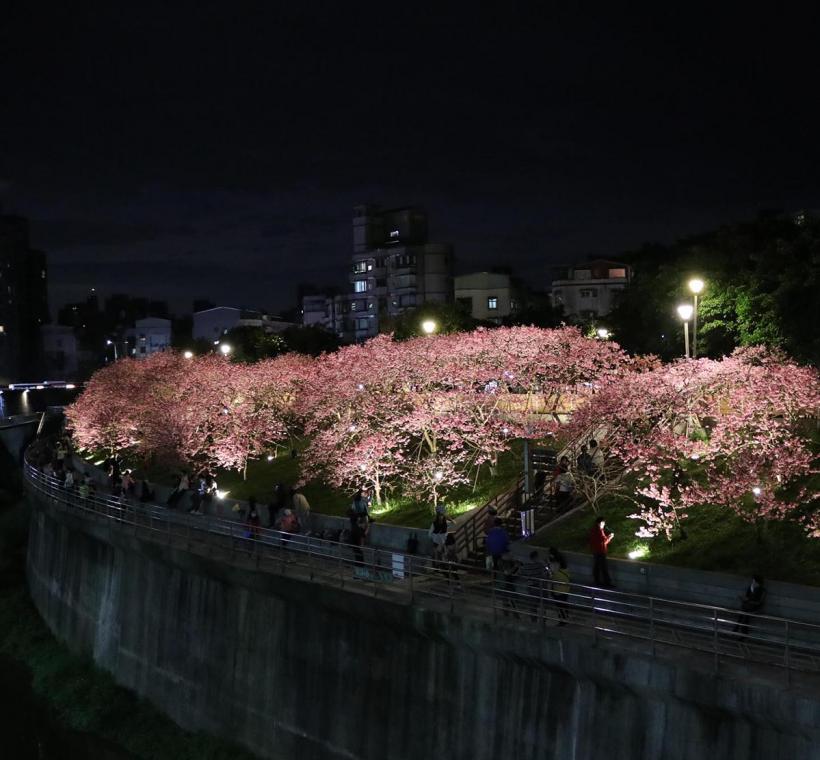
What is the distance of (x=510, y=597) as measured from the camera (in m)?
17.3

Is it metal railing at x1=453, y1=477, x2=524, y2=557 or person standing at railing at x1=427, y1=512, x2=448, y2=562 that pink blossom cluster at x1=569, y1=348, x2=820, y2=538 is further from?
person standing at railing at x1=427, y1=512, x2=448, y2=562

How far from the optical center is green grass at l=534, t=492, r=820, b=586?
60.4 ft

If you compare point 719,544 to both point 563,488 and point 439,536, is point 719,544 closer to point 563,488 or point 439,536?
point 563,488

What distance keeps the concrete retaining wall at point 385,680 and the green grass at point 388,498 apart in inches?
268

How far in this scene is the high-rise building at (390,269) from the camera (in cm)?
9238

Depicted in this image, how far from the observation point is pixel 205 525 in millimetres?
26953

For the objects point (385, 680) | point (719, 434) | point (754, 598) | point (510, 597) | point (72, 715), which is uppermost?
point (719, 434)

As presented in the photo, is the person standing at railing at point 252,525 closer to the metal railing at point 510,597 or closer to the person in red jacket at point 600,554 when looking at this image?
the metal railing at point 510,597

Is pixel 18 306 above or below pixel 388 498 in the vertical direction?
above

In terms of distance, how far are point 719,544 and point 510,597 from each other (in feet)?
19.5

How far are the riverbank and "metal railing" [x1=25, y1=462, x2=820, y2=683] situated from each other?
16.1 ft

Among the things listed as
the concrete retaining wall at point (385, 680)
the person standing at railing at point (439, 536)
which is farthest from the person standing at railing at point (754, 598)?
the person standing at railing at point (439, 536)

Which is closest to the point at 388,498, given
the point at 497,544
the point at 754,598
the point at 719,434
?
the point at 497,544

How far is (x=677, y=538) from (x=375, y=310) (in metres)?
76.2
